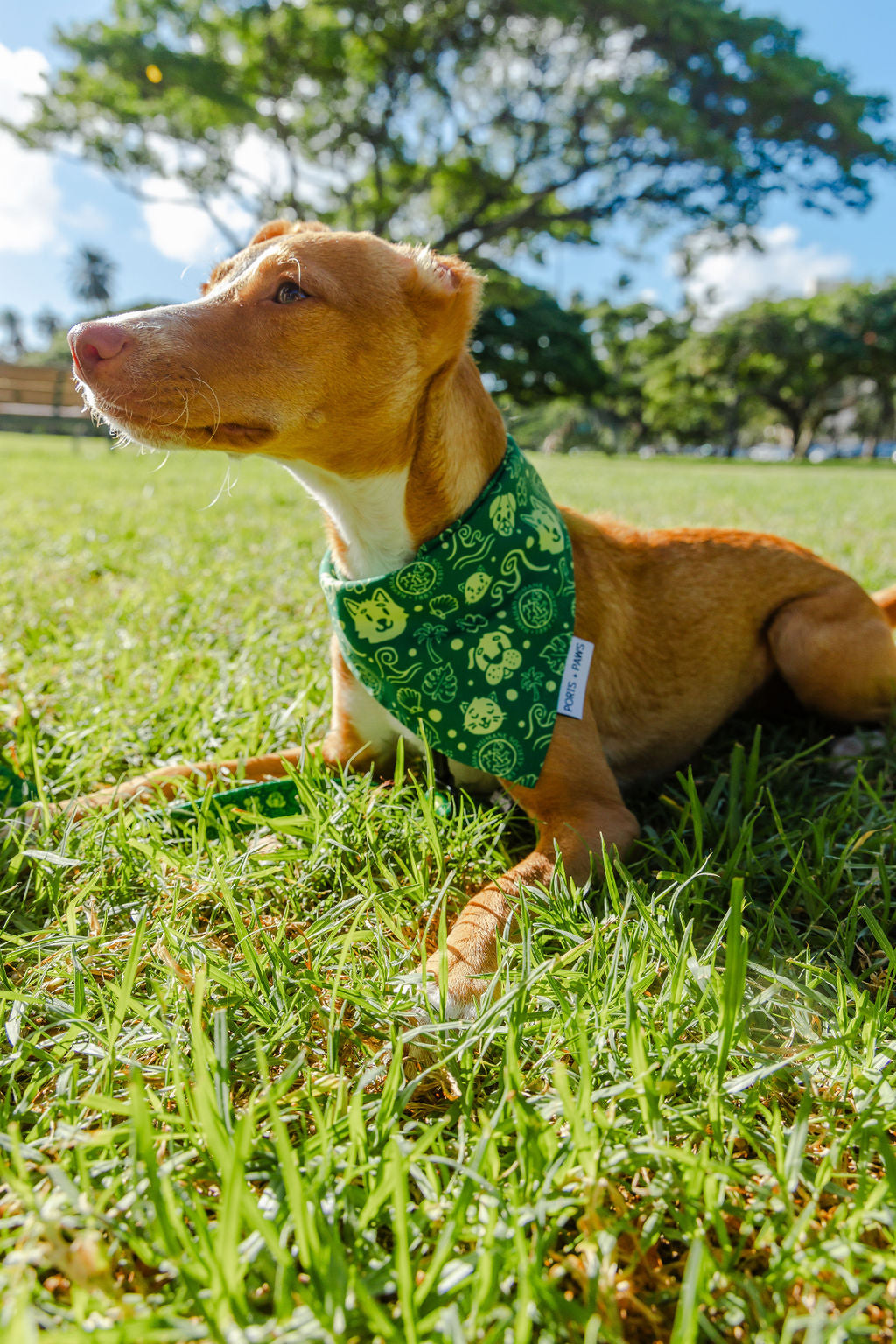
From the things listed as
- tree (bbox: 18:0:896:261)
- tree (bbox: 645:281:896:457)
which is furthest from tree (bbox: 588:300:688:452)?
tree (bbox: 18:0:896:261)

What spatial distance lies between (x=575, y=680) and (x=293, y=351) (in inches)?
42.9

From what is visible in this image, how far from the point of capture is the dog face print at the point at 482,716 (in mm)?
2021

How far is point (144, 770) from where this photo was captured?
92.9 inches

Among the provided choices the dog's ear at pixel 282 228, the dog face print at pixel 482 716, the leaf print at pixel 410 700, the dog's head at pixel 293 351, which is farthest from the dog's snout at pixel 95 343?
the dog face print at pixel 482 716

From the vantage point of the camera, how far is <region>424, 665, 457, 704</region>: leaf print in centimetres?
208

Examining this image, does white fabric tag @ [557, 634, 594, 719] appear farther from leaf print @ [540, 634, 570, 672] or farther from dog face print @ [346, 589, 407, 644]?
dog face print @ [346, 589, 407, 644]

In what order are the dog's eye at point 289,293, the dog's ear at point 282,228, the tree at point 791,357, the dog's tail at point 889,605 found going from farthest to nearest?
the tree at point 791,357
the dog's tail at point 889,605
the dog's ear at point 282,228
the dog's eye at point 289,293

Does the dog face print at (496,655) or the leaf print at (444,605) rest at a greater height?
the leaf print at (444,605)

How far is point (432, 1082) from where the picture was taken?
1306mm

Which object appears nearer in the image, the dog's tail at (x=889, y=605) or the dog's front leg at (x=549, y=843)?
the dog's front leg at (x=549, y=843)

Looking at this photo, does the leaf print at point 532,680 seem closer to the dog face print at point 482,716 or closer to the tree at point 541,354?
the dog face print at point 482,716

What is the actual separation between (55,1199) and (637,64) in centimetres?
2119

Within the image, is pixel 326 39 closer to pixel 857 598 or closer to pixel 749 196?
pixel 749 196

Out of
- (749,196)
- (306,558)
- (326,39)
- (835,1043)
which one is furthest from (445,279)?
(749,196)
